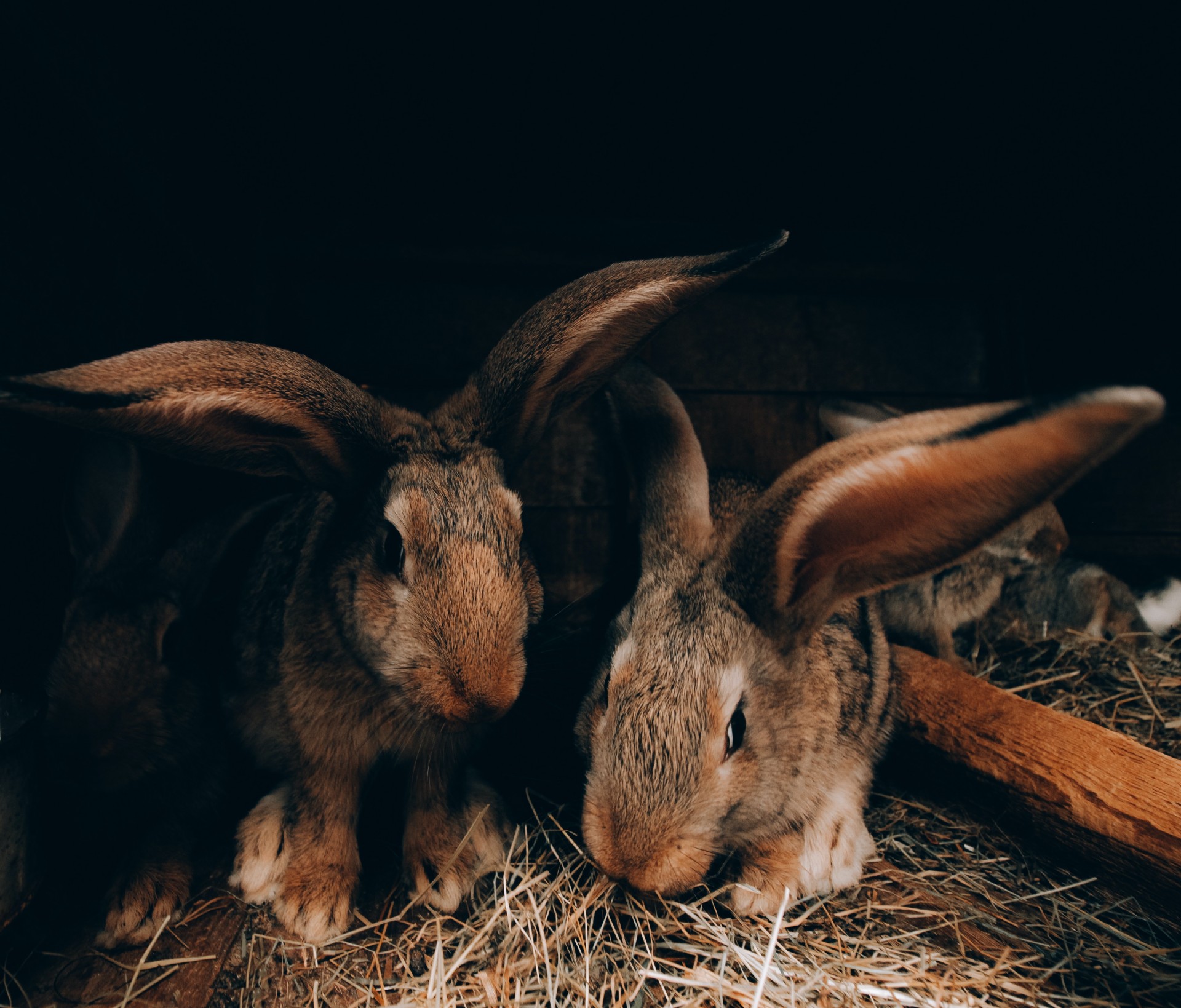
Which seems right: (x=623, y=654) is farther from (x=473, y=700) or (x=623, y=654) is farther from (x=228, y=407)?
(x=228, y=407)

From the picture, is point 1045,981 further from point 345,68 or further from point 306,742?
point 345,68

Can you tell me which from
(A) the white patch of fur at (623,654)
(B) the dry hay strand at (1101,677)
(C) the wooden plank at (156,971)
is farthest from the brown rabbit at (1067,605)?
(C) the wooden plank at (156,971)

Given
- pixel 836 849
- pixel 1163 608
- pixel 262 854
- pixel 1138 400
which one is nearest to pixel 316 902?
pixel 262 854

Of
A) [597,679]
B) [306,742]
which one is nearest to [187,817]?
[306,742]

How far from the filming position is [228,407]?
1.20 m

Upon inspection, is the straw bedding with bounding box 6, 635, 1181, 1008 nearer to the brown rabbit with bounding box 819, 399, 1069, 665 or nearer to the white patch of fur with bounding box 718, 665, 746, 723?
the white patch of fur with bounding box 718, 665, 746, 723

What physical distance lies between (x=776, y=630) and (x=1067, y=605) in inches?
67.1

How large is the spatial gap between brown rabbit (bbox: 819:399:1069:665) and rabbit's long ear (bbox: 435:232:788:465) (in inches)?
44.1

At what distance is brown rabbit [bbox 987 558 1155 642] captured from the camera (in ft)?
8.02

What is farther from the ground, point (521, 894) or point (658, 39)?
point (658, 39)

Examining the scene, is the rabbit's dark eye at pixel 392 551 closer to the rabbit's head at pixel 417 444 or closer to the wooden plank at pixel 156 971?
the rabbit's head at pixel 417 444

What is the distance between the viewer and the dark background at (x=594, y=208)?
168 cm

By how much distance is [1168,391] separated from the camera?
108 inches

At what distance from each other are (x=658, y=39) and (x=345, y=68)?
95 cm
